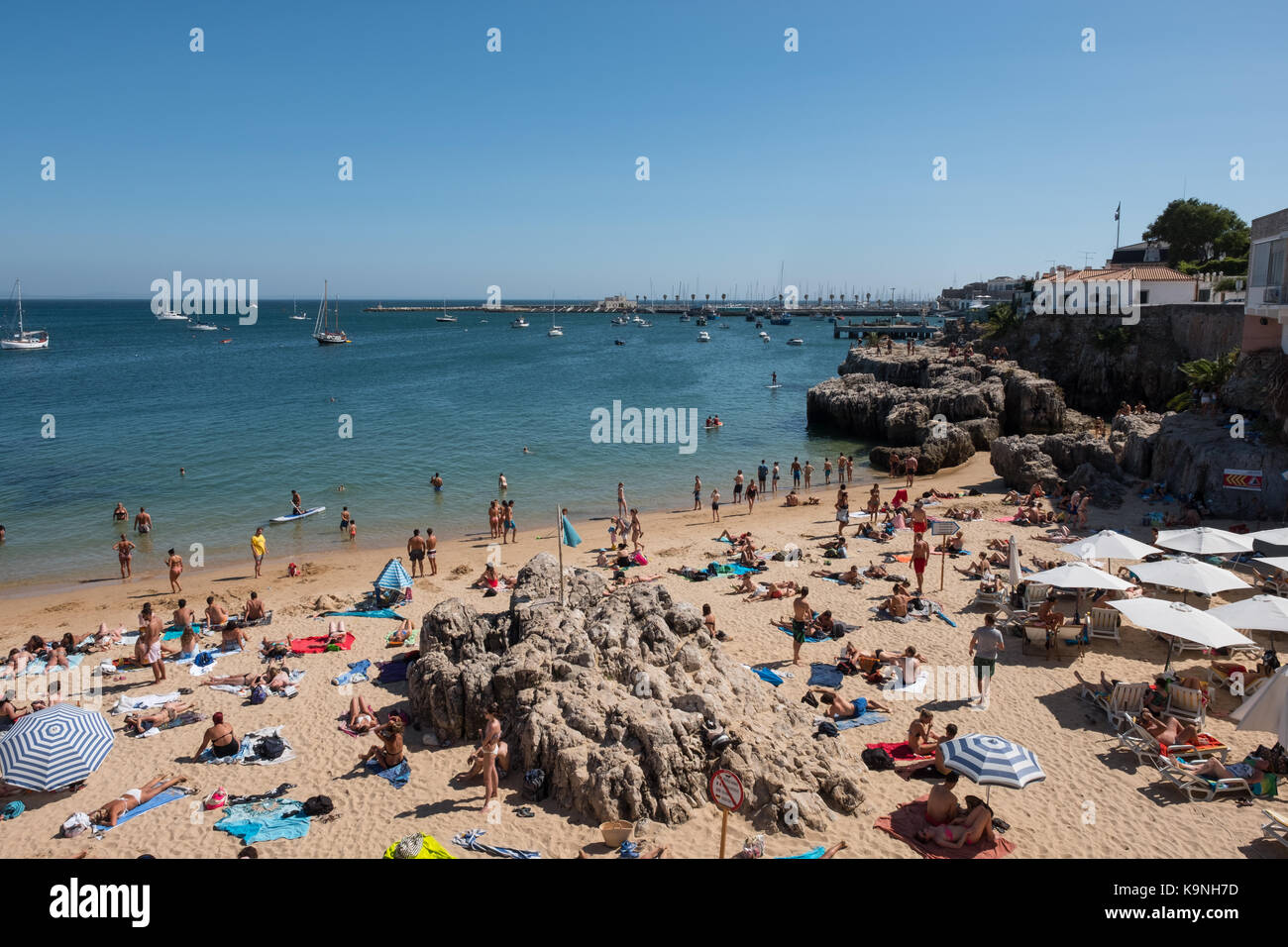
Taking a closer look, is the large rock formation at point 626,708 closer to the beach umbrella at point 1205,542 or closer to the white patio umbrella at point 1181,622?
the white patio umbrella at point 1181,622

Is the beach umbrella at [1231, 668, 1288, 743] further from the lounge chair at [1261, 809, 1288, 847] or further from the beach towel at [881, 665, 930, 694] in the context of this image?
the beach towel at [881, 665, 930, 694]

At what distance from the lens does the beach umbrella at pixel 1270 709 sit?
855 centimetres

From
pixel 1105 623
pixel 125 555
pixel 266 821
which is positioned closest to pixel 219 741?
pixel 266 821

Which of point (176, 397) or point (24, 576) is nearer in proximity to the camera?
point (24, 576)

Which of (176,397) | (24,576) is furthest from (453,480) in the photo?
(176,397)

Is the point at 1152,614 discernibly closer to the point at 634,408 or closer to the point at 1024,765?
the point at 1024,765

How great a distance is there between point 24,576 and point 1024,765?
24352 millimetres

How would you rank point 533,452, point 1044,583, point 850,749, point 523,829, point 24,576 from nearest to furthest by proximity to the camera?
point 523,829
point 850,749
point 1044,583
point 24,576
point 533,452

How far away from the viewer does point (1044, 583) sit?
13.8 m

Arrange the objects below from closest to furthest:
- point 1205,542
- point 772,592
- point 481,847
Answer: point 481,847, point 1205,542, point 772,592

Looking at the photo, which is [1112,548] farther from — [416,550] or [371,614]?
[416,550]

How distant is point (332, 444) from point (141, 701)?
26413mm

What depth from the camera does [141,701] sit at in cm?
1228

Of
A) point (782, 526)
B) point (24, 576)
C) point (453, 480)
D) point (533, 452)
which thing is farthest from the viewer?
point (533, 452)
